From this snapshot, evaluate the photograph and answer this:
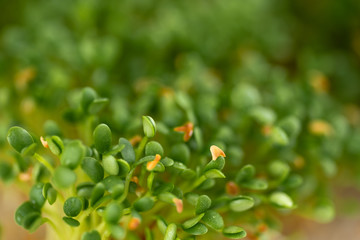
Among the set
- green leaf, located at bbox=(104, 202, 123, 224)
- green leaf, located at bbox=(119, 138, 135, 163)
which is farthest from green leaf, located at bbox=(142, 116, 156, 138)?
green leaf, located at bbox=(104, 202, 123, 224)

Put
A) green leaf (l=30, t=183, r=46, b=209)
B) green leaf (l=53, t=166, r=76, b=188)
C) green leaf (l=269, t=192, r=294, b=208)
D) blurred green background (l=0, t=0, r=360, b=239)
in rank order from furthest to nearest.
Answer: blurred green background (l=0, t=0, r=360, b=239) < green leaf (l=269, t=192, r=294, b=208) < green leaf (l=30, t=183, r=46, b=209) < green leaf (l=53, t=166, r=76, b=188)

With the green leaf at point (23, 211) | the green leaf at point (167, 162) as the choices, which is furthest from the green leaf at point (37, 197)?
the green leaf at point (167, 162)

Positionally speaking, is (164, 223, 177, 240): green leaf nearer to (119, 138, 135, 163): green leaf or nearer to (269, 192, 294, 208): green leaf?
(119, 138, 135, 163): green leaf

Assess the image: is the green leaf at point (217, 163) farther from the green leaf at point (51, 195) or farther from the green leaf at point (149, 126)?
the green leaf at point (51, 195)

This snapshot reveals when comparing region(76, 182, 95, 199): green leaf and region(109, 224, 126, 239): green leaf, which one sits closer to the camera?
region(109, 224, 126, 239): green leaf

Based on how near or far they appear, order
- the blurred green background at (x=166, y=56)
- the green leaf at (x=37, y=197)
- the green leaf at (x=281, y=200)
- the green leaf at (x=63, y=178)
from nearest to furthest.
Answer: the green leaf at (x=63, y=178), the green leaf at (x=37, y=197), the green leaf at (x=281, y=200), the blurred green background at (x=166, y=56)

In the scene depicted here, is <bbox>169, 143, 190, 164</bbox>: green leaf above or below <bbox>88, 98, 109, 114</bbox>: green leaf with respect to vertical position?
below

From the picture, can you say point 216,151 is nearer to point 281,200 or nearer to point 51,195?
point 281,200

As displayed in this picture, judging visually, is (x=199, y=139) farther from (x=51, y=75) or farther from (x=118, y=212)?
(x=51, y=75)
